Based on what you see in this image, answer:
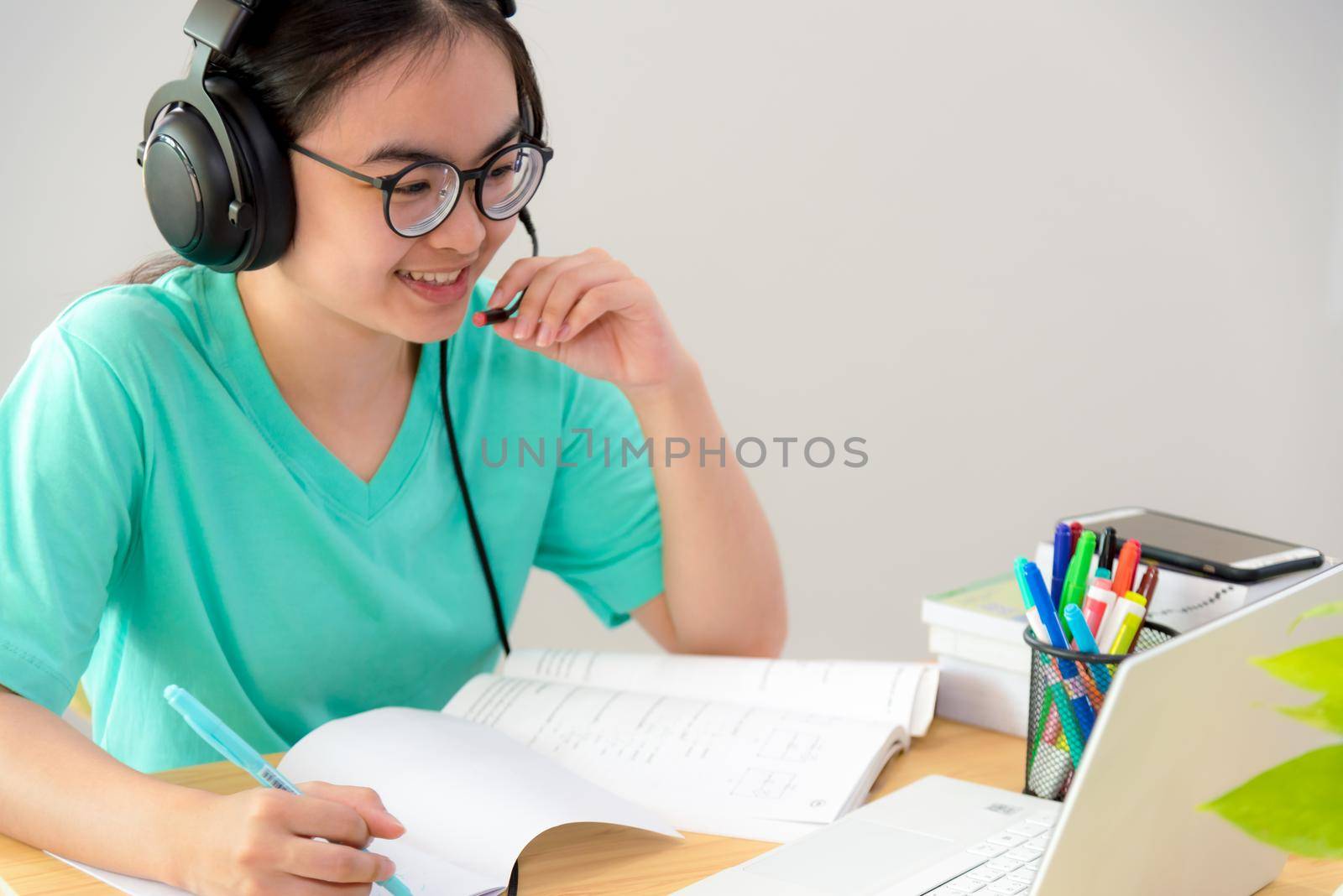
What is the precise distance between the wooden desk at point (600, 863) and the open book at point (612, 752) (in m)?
0.01

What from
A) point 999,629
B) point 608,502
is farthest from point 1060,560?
point 608,502

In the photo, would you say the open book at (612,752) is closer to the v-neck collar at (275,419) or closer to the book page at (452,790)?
the book page at (452,790)

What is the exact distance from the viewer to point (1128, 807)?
540mm

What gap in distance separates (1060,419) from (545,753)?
1.69m

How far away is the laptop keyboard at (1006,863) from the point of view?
72cm

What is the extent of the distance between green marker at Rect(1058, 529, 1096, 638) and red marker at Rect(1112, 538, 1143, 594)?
0.8 inches

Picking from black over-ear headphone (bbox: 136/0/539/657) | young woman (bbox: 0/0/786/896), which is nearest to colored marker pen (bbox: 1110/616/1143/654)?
young woman (bbox: 0/0/786/896)

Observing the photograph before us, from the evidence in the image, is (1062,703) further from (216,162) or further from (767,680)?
(216,162)

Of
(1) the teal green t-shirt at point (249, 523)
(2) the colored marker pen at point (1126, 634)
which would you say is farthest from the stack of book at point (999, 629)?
(1) the teal green t-shirt at point (249, 523)

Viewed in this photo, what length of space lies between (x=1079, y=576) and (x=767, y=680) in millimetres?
307

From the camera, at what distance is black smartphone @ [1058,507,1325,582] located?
914mm

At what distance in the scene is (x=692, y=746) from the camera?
945mm

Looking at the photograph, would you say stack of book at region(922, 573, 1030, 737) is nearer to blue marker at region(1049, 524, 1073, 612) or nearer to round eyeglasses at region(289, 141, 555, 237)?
blue marker at region(1049, 524, 1073, 612)

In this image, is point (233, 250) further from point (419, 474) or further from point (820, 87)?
point (820, 87)
